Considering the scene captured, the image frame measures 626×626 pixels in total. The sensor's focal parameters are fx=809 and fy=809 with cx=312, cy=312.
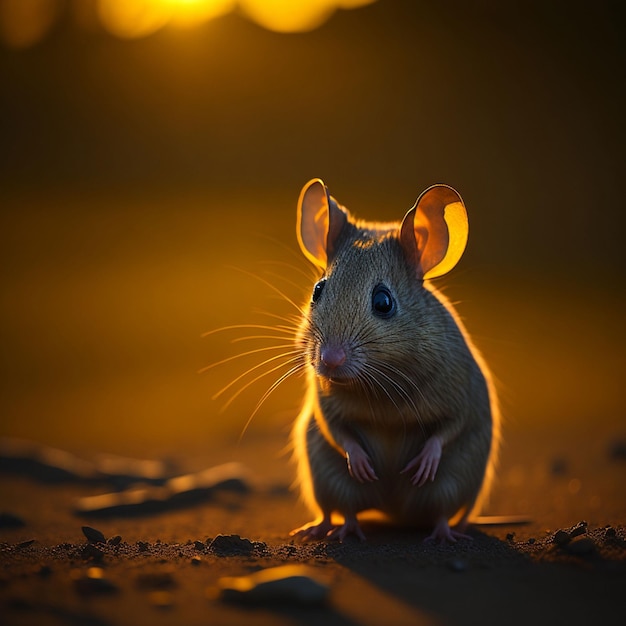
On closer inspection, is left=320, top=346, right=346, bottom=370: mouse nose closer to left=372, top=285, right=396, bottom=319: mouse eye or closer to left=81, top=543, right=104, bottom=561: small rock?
left=372, top=285, right=396, bottom=319: mouse eye

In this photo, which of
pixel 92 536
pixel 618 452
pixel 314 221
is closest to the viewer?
pixel 92 536

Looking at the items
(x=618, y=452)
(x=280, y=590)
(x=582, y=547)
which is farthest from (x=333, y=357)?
(x=618, y=452)

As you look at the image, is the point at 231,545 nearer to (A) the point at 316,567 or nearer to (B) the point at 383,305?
(A) the point at 316,567

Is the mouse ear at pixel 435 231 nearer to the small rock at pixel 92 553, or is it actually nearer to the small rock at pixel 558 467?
the small rock at pixel 92 553

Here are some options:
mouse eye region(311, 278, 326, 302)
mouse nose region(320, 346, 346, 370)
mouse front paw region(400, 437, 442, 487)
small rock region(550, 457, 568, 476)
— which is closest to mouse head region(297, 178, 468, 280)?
mouse eye region(311, 278, 326, 302)

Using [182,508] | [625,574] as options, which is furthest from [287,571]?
[182,508]

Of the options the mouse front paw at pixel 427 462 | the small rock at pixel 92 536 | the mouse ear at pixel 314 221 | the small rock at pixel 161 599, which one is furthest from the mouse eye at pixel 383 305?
the small rock at pixel 92 536
